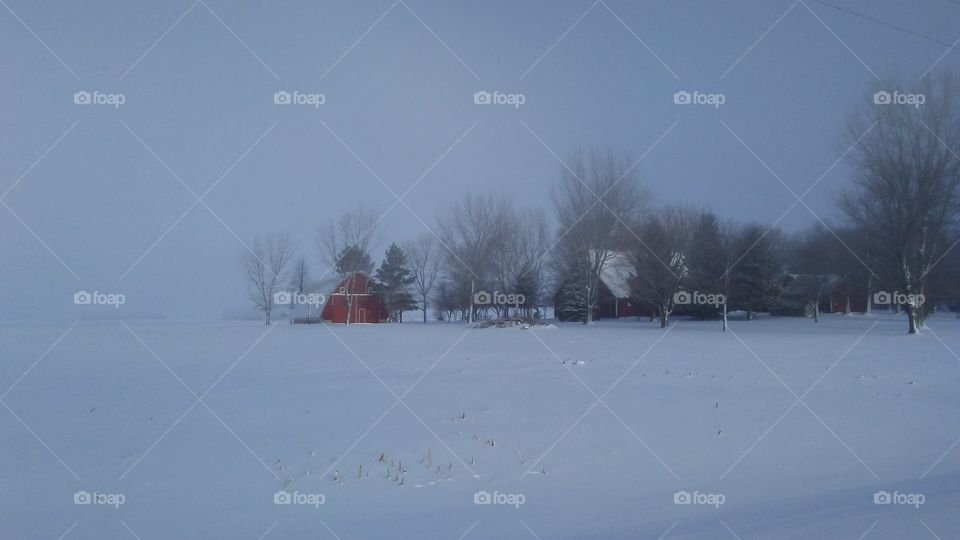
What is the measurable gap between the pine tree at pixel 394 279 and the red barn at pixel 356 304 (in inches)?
26.5

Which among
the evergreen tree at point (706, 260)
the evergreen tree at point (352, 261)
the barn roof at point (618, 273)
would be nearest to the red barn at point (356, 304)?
the evergreen tree at point (352, 261)

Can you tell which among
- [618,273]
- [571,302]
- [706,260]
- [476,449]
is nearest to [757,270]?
[706,260]

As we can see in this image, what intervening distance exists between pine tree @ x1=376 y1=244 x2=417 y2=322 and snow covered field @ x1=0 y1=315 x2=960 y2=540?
28.4 meters

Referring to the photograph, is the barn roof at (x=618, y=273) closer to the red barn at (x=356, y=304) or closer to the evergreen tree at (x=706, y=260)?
the evergreen tree at (x=706, y=260)

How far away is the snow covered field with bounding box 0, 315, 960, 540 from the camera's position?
21.2ft

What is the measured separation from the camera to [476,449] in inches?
367

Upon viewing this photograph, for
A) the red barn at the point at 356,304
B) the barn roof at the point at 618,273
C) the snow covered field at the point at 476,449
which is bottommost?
Answer: the snow covered field at the point at 476,449

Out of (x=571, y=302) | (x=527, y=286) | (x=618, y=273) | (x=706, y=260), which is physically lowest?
(x=571, y=302)

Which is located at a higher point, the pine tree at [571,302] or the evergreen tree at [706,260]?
the evergreen tree at [706,260]

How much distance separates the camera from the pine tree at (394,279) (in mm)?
47188

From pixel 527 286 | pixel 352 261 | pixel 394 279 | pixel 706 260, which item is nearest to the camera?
pixel 352 261

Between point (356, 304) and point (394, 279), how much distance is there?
400 centimetres

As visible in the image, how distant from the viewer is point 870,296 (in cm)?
4634

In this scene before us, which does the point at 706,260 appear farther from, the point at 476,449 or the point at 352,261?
the point at 476,449
